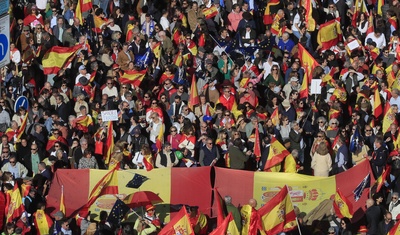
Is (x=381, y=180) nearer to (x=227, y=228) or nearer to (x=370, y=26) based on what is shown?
(x=227, y=228)

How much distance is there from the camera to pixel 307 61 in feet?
110

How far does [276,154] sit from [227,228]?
12.6ft

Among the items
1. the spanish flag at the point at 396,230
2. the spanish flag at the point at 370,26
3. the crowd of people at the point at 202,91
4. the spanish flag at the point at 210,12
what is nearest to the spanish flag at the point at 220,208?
the crowd of people at the point at 202,91

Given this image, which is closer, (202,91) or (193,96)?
(193,96)

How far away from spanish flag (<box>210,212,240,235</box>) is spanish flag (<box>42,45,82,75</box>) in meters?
9.58

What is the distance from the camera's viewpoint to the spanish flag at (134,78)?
3325 centimetres

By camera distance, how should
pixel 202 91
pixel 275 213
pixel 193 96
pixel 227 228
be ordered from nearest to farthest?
pixel 227 228, pixel 275 213, pixel 193 96, pixel 202 91

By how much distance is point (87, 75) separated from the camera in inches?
1315

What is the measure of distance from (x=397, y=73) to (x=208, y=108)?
439 cm

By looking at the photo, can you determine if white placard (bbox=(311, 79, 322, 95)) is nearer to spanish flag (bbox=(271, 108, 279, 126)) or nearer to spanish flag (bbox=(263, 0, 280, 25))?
spanish flag (bbox=(271, 108, 279, 126))

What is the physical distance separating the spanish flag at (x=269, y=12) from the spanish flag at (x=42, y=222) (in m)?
10.7

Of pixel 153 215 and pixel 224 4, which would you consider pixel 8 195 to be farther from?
pixel 224 4

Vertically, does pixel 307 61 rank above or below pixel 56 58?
below

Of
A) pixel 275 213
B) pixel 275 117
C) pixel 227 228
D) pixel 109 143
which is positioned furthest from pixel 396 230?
pixel 109 143
